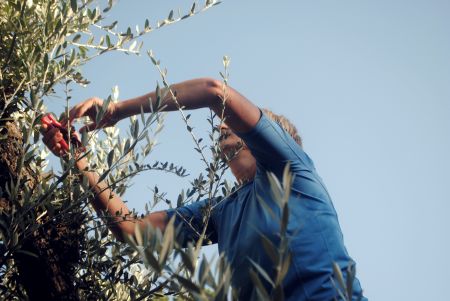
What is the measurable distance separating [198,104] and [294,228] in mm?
835

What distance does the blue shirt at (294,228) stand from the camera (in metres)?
2.80

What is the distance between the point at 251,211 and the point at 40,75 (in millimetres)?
1397

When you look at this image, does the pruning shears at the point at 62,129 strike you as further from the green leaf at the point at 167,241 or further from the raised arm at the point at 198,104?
the green leaf at the point at 167,241

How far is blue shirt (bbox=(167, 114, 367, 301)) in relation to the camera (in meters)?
2.80

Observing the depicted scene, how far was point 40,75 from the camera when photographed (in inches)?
111

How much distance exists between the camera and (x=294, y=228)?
2906 mm

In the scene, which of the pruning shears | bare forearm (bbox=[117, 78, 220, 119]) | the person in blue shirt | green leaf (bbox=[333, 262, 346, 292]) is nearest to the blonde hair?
the person in blue shirt

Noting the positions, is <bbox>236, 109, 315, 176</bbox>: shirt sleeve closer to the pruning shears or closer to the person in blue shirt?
the person in blue shirt

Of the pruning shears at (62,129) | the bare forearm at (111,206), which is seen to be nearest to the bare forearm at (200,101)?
the pruning shears at (62,129)

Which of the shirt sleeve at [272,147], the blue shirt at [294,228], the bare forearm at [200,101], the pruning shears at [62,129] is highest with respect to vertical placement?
the pruning shears at [62,129]

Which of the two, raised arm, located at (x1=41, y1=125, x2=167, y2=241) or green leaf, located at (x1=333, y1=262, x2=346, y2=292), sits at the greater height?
raised arm, located at (x1=41, y1=125, x2=167, y2=241)

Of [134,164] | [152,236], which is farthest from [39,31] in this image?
[152,236]

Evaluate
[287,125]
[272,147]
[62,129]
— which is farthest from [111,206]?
[287,125]

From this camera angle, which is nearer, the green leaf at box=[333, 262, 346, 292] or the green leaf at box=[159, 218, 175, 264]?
the green leaf at box=[159, 218, 175, 264]
